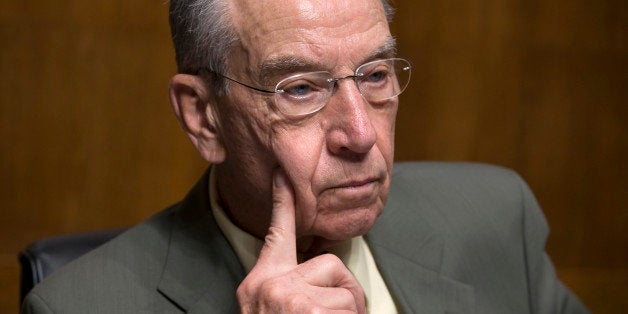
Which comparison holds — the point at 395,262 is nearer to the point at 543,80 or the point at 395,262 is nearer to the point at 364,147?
the point at 364,147

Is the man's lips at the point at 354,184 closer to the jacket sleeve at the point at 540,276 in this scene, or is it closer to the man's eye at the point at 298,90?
the man's eye at the point at 298,90

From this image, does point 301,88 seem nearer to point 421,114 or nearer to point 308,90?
point 308,90

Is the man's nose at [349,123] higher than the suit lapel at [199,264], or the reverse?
the man's nose at [349,123]

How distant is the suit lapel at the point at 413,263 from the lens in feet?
6.77

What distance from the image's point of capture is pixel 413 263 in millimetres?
2141

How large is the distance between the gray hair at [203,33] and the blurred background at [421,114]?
4.89ft

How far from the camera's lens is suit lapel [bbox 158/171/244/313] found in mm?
1894

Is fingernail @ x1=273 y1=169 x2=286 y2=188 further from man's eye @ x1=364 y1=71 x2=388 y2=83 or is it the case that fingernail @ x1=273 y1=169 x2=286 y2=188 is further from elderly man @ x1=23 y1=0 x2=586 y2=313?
man's eye @ x1=364 y1=71 x2=388 y2=83

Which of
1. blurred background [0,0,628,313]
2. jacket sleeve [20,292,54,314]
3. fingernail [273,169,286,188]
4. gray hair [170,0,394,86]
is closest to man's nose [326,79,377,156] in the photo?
fingernail [273,169,286,188]

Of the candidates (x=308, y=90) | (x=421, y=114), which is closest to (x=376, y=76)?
(x=308, y=90)

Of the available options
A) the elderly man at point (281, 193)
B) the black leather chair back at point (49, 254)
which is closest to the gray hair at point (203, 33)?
the elderly man at point (281, 193)

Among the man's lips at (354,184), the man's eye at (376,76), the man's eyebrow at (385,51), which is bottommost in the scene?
the man's lips at (354,184)

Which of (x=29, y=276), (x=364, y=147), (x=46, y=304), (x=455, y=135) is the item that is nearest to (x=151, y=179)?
(x=455, y=135)

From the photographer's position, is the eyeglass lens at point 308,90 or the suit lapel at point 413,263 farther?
the suit lapel at point 413,263
